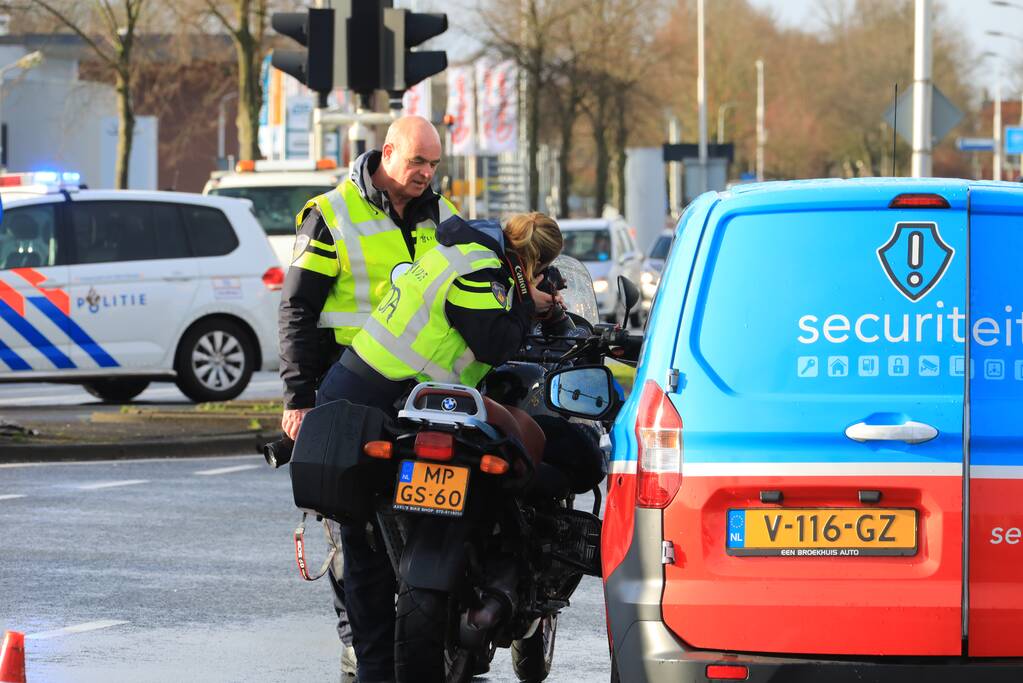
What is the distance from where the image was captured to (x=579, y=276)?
23.7 feet

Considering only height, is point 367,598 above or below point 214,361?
below

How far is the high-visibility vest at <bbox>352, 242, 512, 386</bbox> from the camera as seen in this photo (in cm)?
582

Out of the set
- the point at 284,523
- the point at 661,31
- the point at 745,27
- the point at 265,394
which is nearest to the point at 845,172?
the point at 745,27

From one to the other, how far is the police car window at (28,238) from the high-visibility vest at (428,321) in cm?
1081

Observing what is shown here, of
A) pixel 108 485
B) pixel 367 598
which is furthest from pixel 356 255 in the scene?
pixel 108 485

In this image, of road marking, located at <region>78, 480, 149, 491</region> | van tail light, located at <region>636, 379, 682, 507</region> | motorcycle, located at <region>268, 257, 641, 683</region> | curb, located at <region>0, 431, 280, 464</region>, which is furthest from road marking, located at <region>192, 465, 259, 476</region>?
van tail light, located at <region>636, 379, 682, 507</region>

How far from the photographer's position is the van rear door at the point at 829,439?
15.8 ft

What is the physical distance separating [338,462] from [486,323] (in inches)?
23.4

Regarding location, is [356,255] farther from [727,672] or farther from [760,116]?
[760,116]

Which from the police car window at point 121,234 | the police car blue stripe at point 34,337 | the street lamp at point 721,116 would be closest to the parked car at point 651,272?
the police car window at point 121,234

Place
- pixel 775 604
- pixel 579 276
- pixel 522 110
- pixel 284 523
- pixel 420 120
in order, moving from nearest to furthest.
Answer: pixel 775 604 → pixel 420 120 → pixel 579 276 → pixel 284 523 → pixel 522 110

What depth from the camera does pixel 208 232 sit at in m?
17.4

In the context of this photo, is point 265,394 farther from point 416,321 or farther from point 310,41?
point 416,321

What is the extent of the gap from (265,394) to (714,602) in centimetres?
1485
